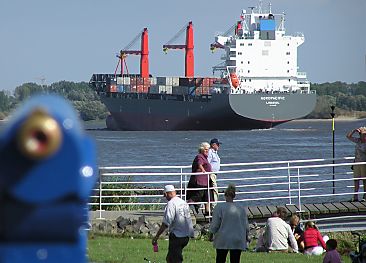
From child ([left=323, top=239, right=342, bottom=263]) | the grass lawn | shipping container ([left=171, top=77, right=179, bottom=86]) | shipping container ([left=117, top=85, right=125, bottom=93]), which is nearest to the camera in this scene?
child ([left=323, top=239, right=342, bottom=263])

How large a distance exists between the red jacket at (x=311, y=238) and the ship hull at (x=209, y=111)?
234ft

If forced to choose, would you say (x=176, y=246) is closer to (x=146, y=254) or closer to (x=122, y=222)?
(x=146, y=254)

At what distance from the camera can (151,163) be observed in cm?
4234

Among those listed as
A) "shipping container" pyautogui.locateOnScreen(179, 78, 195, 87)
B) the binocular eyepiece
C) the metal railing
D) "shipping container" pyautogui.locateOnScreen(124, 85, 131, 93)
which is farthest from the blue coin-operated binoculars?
"shipping container" pyautogui.locateOnScreen(124, 85, 131, 93)

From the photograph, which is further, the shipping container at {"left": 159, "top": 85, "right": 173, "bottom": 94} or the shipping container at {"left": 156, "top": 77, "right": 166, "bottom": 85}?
the shipping container at {"left": 156, "top": 77, "right": 166, "bottom": 85}

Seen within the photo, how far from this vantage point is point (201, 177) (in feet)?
43.7

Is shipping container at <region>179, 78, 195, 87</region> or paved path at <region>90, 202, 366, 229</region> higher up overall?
shipping container at <region>179, 78, 195, 87</region>

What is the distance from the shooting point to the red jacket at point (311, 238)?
450 inches

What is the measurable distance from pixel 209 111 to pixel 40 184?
287 feet

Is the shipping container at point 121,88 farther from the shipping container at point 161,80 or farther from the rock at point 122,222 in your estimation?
the rock at point 122,222

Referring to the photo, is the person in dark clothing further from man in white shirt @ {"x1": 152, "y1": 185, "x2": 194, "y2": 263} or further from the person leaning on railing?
man in white shirt @ {"x1": 152, "y1": 185, "x2": 194, "y2": 263}

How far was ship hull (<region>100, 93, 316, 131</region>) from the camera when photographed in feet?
275

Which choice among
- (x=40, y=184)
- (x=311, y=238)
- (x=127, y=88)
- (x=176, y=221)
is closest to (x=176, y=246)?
(x=176, y=221)

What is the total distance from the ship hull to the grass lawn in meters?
71.9
